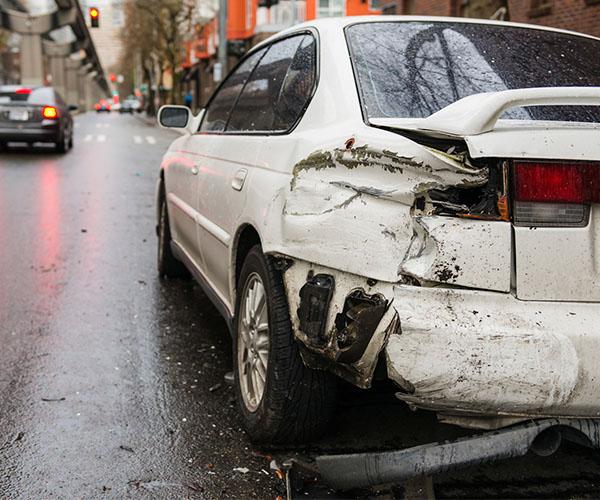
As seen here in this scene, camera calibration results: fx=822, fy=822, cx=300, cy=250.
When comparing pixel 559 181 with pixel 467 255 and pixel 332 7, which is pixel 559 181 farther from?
pixel 332 7

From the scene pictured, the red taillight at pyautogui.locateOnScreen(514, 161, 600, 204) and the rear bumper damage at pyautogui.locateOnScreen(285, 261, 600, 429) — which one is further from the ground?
the red taillight at pyautogui.locateOnScreen(514, 161, 600, 204)

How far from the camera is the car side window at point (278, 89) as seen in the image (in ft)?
11.5

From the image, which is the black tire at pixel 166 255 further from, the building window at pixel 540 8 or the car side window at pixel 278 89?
the building window at pixel 540 8

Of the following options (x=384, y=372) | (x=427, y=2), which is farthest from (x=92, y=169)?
(x=384, y=372)

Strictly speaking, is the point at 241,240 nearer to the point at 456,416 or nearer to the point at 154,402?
the point at 154,402

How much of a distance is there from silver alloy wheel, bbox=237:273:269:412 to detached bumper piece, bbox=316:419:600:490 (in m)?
0.74

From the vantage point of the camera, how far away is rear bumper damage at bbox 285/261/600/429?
7.97ft

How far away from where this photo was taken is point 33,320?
209 inches

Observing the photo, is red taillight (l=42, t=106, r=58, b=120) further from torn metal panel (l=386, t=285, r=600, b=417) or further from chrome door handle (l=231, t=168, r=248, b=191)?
torn metal panel (l=386, t=285, r=600, b=417)

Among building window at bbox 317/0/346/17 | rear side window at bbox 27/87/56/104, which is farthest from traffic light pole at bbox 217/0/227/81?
building window at bbox 317/0/346/17

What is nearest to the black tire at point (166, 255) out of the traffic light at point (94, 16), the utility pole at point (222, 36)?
the utility pole at point (222, 36)

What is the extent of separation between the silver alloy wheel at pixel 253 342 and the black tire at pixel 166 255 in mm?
2741

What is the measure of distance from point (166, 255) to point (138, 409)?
273cm

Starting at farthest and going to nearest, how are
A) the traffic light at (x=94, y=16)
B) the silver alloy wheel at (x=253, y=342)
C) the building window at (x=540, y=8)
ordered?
the traffic light at (x=94, y=16)
the building window at (x=540, y=8)
the silver alloy wheel at (x=253, y=342)
